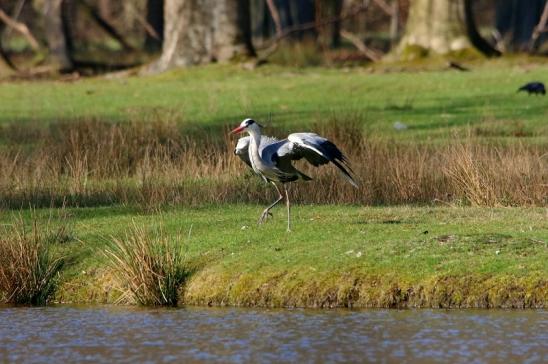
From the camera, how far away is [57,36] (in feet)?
134

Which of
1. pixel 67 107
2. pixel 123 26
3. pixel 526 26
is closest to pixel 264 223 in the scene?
pixel 67 107

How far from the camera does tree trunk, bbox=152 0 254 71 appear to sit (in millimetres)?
34812

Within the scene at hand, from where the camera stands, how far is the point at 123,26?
71062 millimetres

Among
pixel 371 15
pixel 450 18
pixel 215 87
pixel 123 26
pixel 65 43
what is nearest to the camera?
pixel 215 87

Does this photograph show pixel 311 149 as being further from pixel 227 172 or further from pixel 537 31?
pixel 537 31

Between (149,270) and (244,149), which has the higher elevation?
(244,149)

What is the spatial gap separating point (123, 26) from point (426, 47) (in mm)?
38229

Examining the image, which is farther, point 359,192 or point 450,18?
point 450,18

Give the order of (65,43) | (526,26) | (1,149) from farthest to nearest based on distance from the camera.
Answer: (526,26) < (65,43) < (1,149)

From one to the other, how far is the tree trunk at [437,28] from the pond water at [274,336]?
2225cm

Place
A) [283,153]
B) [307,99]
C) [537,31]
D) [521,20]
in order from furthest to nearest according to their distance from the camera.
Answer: [521,20] < [537,31] < [307,99] < [283,153]

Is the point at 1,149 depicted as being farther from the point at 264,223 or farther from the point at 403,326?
the point at 403,326

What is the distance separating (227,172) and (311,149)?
5302 millimetres

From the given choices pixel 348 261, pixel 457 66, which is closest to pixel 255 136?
pixel 348 261
